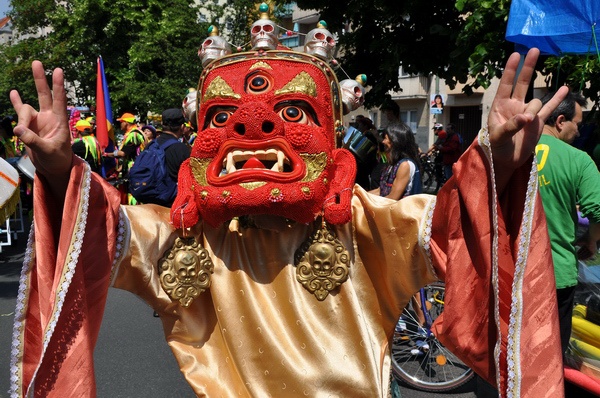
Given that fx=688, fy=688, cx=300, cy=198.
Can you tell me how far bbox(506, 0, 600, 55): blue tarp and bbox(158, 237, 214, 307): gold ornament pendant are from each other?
255 cm

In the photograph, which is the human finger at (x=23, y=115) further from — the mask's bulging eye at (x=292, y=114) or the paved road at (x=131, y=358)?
the paved road at (x=131, y=358)

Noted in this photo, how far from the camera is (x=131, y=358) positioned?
491 cm

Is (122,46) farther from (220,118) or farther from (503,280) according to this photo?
(503,280)

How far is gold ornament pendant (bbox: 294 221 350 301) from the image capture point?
241cm

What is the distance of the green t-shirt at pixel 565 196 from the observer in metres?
3.24

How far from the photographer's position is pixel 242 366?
2420 mm

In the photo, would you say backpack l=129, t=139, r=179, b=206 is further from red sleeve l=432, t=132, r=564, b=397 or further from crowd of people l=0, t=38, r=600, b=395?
red sleeve l=432, t=132, r=564, b=397

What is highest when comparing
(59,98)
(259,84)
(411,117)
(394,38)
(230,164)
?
(59,98)

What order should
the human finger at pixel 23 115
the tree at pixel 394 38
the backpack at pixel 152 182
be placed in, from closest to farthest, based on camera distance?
the human finger at pixel 23 115
the backpack at pixel 152 182
the tree at pixel 394 38

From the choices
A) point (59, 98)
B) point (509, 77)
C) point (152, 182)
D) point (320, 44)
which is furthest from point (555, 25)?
point (152, 182)

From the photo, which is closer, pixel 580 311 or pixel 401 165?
pixel 580 311

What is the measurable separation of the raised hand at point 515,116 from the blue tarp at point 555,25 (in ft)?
7.21

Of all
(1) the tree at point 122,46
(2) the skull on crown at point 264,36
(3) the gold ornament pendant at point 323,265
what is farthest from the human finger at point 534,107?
(1) the tree at point 122,46

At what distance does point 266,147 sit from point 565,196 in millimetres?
1629
